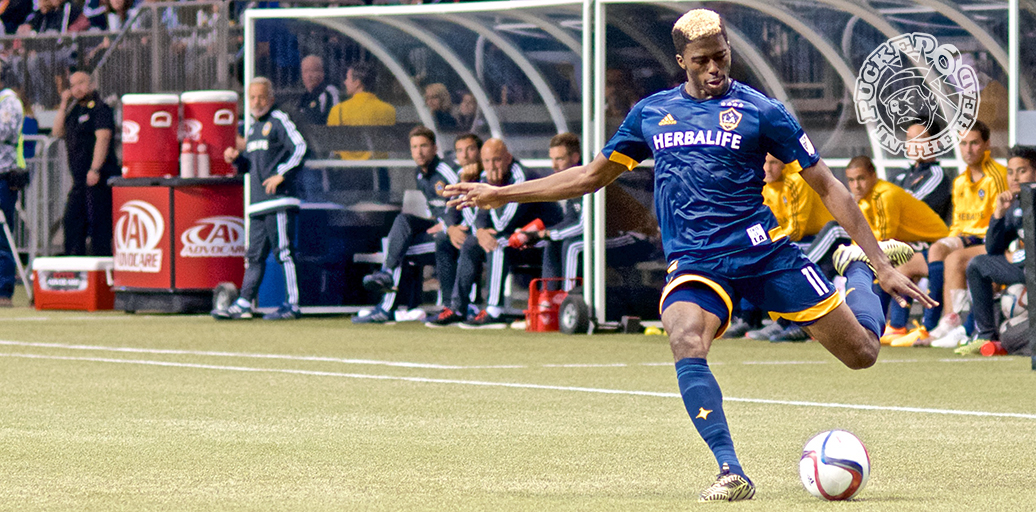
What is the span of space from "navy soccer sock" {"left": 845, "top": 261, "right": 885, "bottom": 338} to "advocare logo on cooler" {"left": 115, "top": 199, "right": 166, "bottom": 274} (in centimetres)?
1091

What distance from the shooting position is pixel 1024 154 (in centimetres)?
1217

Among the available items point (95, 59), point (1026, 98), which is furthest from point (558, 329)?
point (95, 59)

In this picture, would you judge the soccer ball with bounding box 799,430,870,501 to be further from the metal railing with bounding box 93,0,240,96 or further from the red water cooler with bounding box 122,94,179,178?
the metal railing with bounding box 93,0,240,96

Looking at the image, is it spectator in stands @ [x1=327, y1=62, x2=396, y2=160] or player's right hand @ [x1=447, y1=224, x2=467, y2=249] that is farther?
spectator in stands @ [x1=327, y1=62, x2=396, y2=160]

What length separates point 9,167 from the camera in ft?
59.6

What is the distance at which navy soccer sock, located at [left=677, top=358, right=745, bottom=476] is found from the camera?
582 centimetres

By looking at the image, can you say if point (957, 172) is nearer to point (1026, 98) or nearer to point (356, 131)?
point (1026, 98)

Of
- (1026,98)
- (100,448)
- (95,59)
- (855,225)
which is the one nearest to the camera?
(855,225)

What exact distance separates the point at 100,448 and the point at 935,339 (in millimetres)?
7520

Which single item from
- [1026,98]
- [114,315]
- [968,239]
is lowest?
[114,315]

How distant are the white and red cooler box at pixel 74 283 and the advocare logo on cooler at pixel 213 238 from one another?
4.09 ft

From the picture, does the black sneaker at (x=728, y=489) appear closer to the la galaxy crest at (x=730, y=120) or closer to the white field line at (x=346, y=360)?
the la galaxy crest at (x=730, y=120)

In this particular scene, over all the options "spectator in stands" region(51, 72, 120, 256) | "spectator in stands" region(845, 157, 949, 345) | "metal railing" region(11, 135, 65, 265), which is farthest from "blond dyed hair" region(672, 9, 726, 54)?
"metal railing" region(11, 135, 65, 265)

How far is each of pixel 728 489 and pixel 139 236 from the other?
12.1 meters
